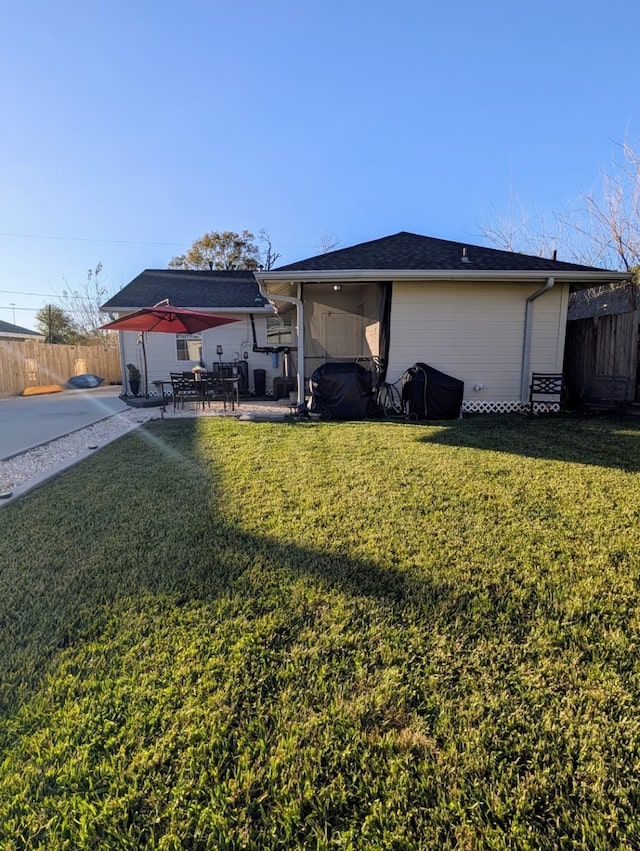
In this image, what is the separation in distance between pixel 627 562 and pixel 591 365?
296 inches

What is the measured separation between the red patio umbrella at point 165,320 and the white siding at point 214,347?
3958mm

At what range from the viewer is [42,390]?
1467cm

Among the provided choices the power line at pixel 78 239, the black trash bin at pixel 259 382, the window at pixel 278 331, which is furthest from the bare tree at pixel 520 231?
the power line at pixel 78 239

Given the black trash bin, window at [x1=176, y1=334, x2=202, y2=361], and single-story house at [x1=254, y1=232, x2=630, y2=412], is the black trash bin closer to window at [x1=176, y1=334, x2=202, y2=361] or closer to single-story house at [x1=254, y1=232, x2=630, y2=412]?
window at [x1=176, y1=334, x2=202, y2=361]

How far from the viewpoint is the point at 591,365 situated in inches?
336

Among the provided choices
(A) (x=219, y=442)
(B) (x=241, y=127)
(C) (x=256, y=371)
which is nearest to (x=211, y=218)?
(B) (x=241, y=127)

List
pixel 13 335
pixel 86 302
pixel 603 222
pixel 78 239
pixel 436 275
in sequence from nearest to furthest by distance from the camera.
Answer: pixel 436 275, pixel 603 222, pixel 13 335, pixel 78 239, pixel 86 302

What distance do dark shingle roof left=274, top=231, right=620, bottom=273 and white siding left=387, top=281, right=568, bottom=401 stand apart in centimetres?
40

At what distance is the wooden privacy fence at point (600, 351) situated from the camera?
24.8ft

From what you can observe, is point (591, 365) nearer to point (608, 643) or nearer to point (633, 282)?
point (633, 282)

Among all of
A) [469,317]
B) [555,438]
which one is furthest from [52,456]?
[469,317]

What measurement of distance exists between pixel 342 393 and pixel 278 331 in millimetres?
6261

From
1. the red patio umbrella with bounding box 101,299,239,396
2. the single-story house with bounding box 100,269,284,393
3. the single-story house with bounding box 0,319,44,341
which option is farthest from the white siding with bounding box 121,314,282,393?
the single-story house with bounding box 0,319,44,341

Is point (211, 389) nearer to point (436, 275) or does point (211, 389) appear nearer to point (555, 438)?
point (436, 275)
